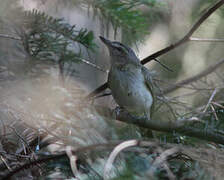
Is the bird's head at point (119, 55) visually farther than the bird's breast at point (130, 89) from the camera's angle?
Yes

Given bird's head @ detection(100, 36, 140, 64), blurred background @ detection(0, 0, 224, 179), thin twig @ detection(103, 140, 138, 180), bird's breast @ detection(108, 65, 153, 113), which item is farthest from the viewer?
bird's head @ detection(100, 36, 140, 64)

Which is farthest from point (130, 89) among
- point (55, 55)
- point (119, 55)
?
point (55, 55)

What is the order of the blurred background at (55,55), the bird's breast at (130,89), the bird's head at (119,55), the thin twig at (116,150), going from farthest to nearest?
the bird's head at (119,55)
the bird's breast at (130,89)
the blurred background at (55,55)
the thin twig at (116,150)

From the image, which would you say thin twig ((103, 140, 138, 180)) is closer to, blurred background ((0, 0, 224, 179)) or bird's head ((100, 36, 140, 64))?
blurred background ((0, 0, 224, 179))

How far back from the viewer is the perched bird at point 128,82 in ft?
10.4

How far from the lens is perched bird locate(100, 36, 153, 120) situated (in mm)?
3158

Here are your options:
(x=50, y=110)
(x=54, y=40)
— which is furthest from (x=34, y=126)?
(x=54, y=40)

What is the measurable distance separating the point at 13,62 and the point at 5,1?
320 mm

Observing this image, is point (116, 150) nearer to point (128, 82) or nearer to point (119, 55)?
point (128, 82)

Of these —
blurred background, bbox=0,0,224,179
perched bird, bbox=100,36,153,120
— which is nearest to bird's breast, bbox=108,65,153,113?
perched bird, bbox=100,36,153,120

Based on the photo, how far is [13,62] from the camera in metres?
1.75

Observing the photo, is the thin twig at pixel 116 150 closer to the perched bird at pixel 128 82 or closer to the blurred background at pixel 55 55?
the blurred background at pixel 55 55

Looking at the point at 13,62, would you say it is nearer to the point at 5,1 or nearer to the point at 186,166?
the point at 5,1

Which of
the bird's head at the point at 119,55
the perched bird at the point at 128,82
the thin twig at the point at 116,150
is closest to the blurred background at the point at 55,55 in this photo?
the thin twig at the point at 116,150
